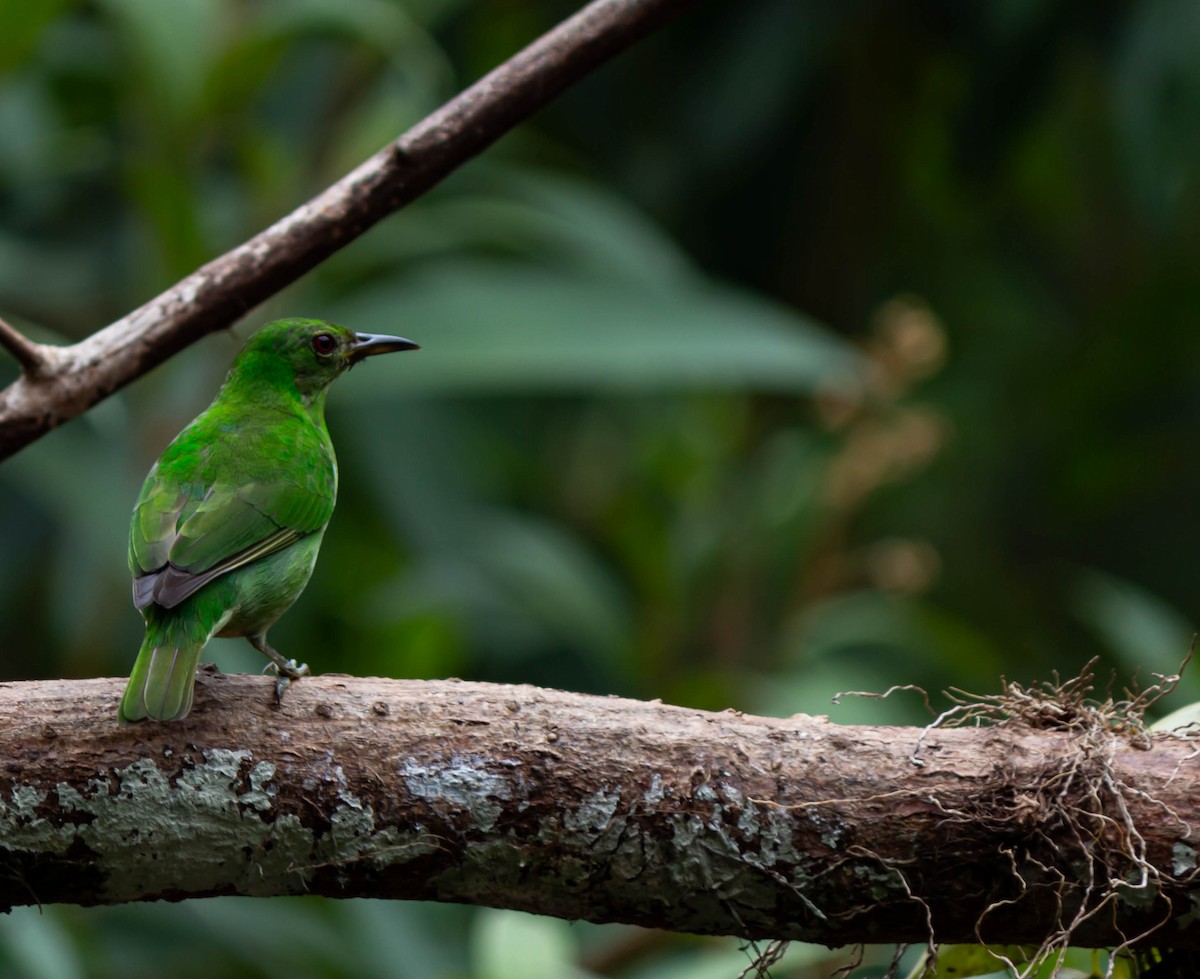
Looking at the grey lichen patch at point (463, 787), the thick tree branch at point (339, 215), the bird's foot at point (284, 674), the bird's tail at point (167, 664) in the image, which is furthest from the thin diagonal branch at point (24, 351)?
the grey lichen patch at point (463, 787)

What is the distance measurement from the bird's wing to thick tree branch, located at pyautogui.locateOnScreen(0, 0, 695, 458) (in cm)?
24

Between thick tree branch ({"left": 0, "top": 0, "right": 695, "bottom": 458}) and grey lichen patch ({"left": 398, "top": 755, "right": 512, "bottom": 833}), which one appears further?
thick tree branch ({"left": 0, "top": 0, "right": 695, "bottom": 458})

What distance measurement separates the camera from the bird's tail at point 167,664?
217 cm

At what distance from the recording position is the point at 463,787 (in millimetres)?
2141

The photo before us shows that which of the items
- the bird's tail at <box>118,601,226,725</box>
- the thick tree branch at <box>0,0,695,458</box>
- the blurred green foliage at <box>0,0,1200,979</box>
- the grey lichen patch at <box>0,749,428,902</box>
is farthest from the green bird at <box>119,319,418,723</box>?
the blurred green foliage at <box>0,0,1200,979</box>

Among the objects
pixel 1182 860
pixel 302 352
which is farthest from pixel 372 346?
pixel 1182 860

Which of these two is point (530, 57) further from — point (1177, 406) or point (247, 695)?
point (1177, 406)

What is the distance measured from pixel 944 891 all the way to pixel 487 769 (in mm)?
669

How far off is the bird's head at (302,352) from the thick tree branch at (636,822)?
1.25 m

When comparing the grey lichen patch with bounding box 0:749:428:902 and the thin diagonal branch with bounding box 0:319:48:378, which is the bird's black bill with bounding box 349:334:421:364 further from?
the grey lichen patch with bounding box 0:749:428:902

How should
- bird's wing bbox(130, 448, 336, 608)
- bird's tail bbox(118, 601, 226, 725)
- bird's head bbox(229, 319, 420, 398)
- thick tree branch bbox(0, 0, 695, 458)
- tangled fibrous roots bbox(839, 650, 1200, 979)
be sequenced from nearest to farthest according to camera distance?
tangled fibrous roots bbox(839, 650, 1200, 979), bird's tail bbox(118, 601, 226, 725), bird's wing bbox(130, 448, 336, 608), thick tree branch bbox(0, 0, 695, 458), bird's head bbox(229, 319, 420, 398)

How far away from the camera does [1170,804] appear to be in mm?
2086

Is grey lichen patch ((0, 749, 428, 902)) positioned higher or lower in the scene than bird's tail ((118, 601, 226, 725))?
lower

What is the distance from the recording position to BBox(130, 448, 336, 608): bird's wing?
255 cm
